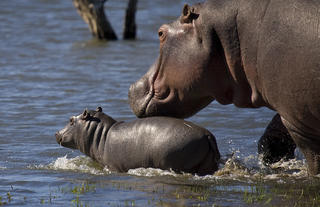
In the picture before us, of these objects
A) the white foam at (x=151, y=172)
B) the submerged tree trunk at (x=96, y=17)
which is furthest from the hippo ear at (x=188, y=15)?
the submerged tree trunk at (x=96, y=17)

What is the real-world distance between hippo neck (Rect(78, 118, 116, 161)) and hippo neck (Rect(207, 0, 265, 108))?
146cm

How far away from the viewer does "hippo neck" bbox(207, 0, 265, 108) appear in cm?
554

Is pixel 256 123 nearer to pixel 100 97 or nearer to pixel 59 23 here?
pixel 100 97

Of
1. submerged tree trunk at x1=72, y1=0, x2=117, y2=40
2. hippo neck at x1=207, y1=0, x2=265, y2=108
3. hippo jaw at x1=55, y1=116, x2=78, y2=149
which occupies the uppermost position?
hippo neck at x1=207, y1=0, x2=265, y2=108

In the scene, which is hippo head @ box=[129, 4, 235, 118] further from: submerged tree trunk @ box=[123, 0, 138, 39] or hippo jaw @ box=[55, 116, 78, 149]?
submerged tree trunk @ box=[123, 0, 138, 39]

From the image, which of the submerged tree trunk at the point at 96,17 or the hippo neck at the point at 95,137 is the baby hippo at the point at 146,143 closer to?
the hippo neck at the point at 95,137

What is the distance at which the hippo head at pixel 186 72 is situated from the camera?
Answer: 5.72 m

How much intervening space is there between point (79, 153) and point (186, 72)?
2.23 metres

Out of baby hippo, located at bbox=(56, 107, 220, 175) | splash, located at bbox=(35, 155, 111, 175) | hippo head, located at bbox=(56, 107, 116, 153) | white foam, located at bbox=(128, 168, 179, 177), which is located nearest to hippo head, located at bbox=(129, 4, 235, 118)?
baby hippo, located at bbox=(56, 107, 220, 175)

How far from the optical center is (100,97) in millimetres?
10172

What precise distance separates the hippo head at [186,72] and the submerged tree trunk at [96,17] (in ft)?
31.1

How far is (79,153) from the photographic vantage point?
7.72m

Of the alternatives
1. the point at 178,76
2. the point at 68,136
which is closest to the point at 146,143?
the point at 178,76

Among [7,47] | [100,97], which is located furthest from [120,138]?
[7,47]
